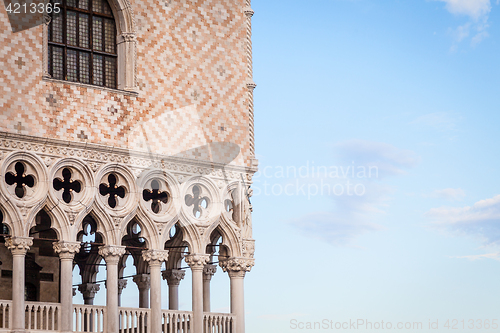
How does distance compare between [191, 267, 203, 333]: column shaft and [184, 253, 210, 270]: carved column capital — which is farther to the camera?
[184, 253, 210, 270]: carved column capital

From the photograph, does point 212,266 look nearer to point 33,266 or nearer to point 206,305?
point 206,305

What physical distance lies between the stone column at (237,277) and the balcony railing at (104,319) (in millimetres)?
280

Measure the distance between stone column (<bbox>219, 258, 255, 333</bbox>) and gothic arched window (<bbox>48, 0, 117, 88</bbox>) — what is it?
610 cm

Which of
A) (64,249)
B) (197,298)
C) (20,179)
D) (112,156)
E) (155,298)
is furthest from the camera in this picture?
(197,298)

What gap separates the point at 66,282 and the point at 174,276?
5960 millimetres

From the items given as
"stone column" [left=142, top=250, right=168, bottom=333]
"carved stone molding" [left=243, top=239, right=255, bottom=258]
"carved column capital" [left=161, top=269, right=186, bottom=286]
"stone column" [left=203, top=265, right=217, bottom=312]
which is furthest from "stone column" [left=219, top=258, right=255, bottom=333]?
"carved column capital" [left=161, top=269, right=186, bottom=286]

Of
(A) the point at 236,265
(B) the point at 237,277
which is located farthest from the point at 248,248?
(B) the point at 237,277

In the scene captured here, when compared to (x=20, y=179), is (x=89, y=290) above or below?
below

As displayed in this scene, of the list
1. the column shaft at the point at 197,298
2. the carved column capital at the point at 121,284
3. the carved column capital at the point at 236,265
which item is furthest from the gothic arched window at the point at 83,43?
the carved column capital at the point at 121,284

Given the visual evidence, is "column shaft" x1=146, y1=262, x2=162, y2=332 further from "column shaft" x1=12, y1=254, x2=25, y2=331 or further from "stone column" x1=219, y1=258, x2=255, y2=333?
"column shaft" x1=12, y1=254, x2=25, y2=331

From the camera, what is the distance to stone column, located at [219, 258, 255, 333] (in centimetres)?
2894

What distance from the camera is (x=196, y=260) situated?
28.5 m

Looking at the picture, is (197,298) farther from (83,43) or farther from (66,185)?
(83,43)

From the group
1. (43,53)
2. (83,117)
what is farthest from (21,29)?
(83,117)
